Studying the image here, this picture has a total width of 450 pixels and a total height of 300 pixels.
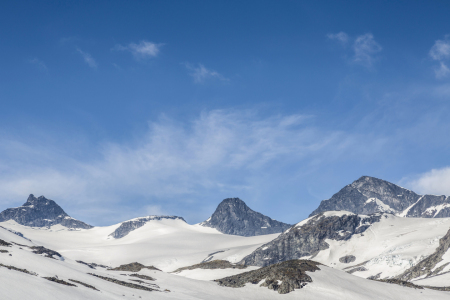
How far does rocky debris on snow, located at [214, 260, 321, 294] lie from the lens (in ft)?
170

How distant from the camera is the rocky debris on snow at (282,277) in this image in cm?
5181

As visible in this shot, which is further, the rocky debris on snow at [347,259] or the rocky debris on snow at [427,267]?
the rocky debris on snow at [347,259]

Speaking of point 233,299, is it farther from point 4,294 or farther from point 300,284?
point 4,294

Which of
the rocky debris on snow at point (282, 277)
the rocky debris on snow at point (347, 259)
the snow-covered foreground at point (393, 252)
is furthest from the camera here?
the rocky debris on snow at point (347, 259)

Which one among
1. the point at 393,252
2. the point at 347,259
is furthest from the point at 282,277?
the point at 347,259

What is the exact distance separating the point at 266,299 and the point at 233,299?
14.5 feet

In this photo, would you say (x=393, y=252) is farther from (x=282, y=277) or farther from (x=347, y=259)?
(x=282, y=277)

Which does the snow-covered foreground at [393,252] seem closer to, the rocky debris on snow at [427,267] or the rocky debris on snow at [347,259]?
the rocky debris on snow at [347,259]

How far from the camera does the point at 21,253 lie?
49594mm

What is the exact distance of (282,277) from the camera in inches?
2117

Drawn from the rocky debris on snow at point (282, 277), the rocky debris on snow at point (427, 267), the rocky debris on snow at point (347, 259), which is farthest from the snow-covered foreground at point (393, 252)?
the rocky debris on snow at point (282, 277)

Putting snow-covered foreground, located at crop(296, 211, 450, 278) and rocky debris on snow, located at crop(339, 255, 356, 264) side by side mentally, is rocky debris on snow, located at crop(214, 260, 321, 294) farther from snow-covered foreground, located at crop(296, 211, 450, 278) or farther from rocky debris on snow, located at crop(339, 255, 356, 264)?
rocky debris on snow, located at crop(339, 255, 356, 264)

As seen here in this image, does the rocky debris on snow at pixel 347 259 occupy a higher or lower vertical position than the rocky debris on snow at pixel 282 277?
higher

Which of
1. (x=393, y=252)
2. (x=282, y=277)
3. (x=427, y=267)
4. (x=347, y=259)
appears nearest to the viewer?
(x=282, y=277)
